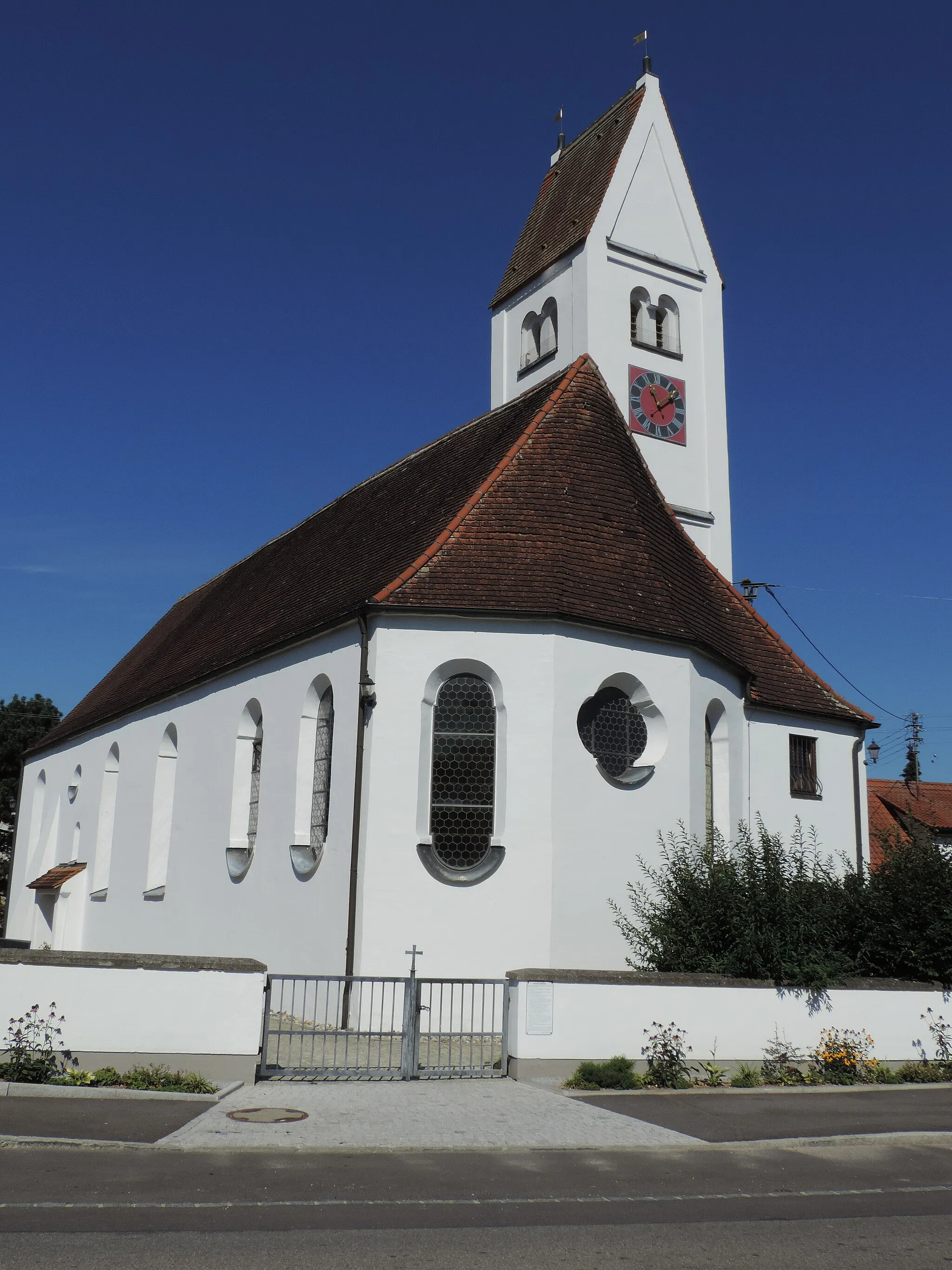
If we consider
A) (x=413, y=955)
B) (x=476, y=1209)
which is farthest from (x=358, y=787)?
(x=476, y=1209)

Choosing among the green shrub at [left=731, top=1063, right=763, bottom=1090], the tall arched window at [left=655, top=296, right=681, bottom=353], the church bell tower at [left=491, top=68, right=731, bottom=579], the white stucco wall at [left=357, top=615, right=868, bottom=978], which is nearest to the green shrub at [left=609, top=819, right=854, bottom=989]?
the white stucco wall at [left=357, top=615, right=868, bottom=978]

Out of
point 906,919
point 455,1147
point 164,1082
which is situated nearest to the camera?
point 455,1147

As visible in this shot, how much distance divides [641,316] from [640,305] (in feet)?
0.96

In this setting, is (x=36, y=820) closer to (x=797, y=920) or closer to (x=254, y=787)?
(x=254, y=787)

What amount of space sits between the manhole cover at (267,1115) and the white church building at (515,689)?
5.34 meters

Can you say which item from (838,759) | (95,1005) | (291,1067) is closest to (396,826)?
(291,1067)

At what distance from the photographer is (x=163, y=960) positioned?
11719mm

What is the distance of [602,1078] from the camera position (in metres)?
11.9

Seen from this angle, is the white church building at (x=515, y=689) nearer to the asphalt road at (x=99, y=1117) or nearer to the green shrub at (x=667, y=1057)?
the green shrub at (x=667, y=1057)

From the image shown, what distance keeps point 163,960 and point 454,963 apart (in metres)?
5.06

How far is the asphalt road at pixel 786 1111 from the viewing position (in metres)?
10.2

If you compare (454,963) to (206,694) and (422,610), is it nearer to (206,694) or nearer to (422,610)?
(422,610)

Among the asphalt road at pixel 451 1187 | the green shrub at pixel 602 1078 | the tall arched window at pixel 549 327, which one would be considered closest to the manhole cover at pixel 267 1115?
the asphalt road at pixel 451 1187

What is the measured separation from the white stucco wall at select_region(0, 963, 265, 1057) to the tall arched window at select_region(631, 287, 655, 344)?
61.8 feet
